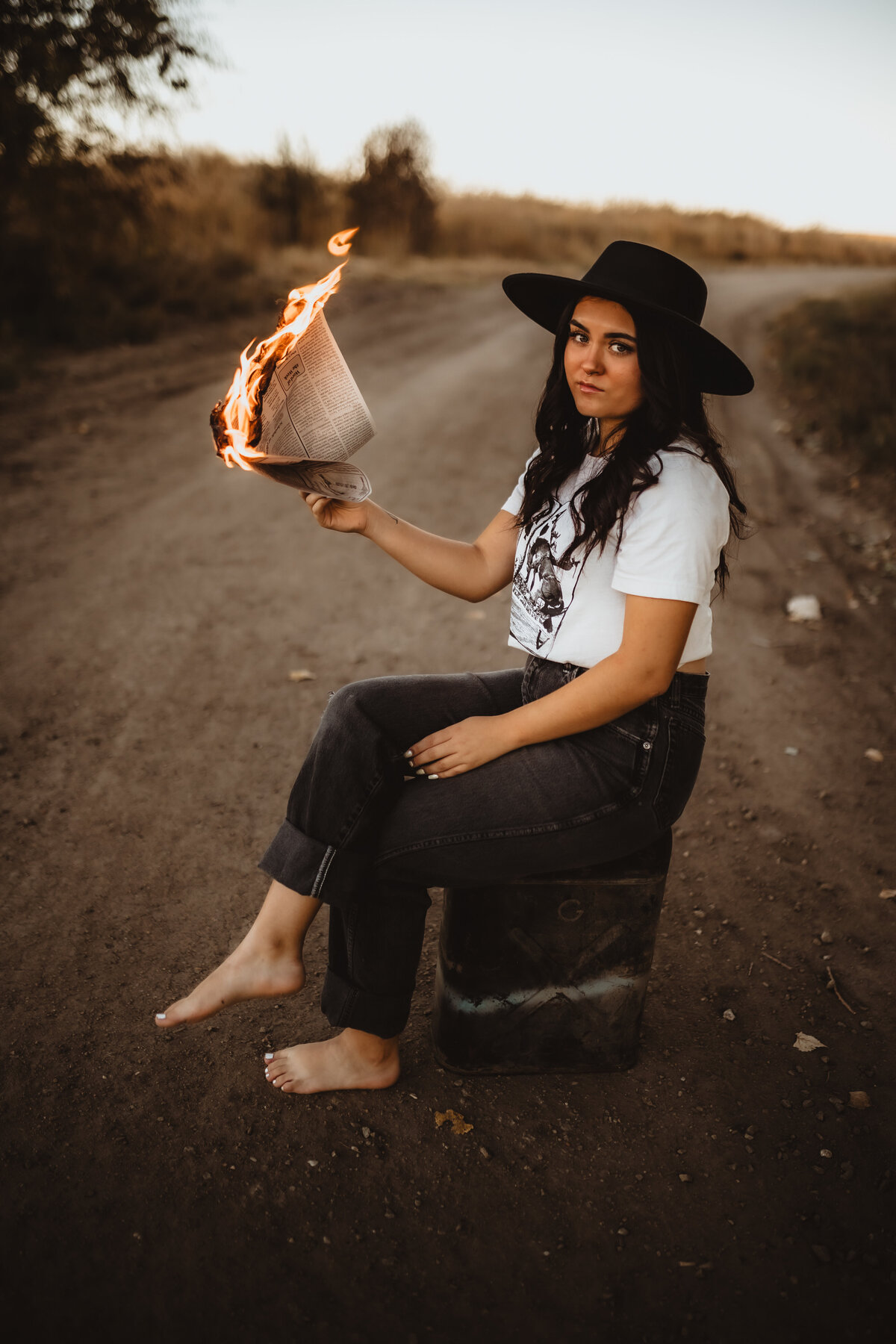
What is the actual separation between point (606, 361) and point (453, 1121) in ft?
6.07

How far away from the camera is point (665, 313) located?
70.7 inches

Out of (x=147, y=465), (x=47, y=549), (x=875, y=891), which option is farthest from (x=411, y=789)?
(x=147, y=465)

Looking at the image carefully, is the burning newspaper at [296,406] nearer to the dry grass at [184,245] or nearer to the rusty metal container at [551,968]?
the rusty metal container at [551,968]

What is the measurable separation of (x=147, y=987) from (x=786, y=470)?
21.9ft

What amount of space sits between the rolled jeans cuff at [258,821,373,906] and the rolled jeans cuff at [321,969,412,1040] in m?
0.26

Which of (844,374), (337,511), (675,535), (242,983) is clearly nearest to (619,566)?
(675,535)

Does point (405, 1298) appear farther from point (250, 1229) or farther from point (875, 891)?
point (875, 891)

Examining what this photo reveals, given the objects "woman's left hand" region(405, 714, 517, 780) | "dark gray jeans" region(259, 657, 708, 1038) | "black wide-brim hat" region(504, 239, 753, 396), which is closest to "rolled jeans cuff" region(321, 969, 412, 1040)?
"dark gray jeans" region(259, 657, 708, 1038)

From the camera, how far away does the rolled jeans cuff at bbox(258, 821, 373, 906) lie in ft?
6.16

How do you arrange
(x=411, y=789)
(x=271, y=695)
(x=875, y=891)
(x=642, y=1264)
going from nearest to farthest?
1. (x=642, y=1264)
2. (x=411, y=789)
3. (x=875, y=891)
4. (x=271, y=695)

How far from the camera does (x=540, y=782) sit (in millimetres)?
1867

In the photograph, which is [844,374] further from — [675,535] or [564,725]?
[564,725]

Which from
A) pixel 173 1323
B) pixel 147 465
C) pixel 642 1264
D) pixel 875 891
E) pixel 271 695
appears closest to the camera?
pixel 173 1323

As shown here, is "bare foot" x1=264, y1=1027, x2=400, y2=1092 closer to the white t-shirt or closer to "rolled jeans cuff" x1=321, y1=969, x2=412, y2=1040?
"rolled jeans cuff" x1=321, y1=969, x2=412, y2=1040
